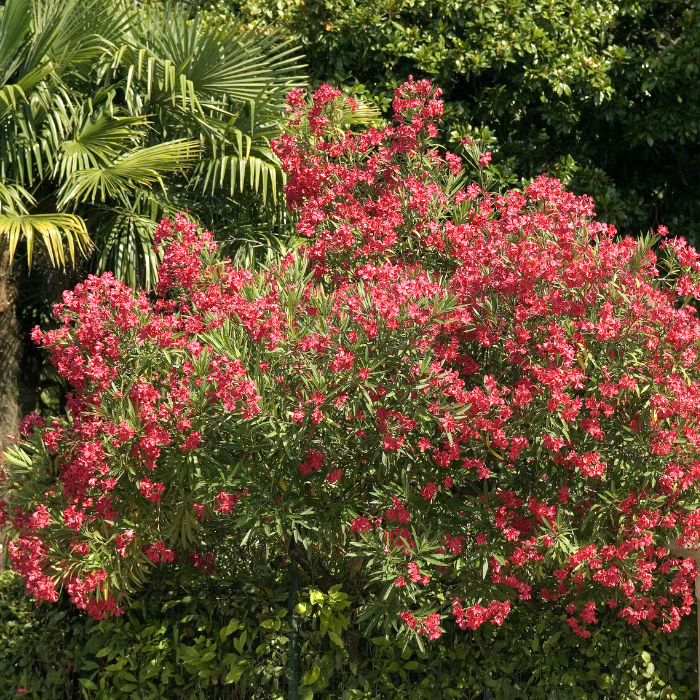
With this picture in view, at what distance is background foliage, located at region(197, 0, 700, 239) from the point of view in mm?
9328

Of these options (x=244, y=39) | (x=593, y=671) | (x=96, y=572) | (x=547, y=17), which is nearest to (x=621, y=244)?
(x=593, y=671)

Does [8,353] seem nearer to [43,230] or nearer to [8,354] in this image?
[8,354]

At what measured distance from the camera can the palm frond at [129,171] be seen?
674 cm

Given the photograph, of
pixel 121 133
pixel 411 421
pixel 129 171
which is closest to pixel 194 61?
pixel 121 133

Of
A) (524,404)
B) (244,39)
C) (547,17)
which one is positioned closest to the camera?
(524,404)

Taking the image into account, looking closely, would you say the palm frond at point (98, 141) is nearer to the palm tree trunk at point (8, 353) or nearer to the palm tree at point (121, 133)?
the palm tree at point (121, 133)

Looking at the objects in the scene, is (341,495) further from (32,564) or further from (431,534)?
(32,564)

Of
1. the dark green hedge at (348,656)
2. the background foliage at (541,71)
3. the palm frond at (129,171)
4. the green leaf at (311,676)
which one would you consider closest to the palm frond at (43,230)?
the palm frond at (129,171)

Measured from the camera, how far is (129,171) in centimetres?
691

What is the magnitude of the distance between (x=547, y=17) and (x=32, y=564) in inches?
277

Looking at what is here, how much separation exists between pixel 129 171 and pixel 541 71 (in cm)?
433

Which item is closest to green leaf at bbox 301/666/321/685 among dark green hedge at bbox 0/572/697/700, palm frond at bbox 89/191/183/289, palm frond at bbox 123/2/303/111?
dark green hedge at bbox 0/572/697/700

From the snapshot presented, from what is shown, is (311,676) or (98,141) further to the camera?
(98,141)

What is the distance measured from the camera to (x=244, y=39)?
8.05 meters
